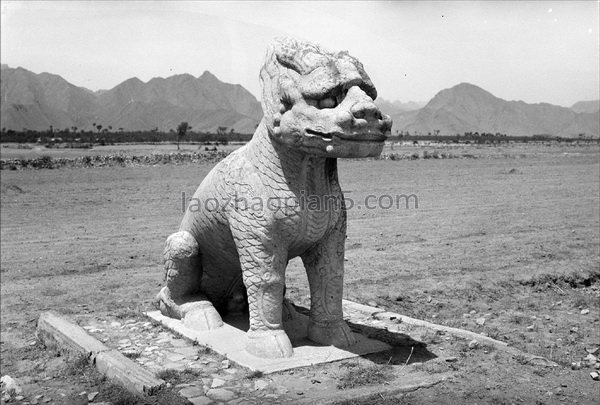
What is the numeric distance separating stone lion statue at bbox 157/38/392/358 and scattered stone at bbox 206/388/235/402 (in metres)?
0.59

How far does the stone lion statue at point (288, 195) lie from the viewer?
15.4 feet

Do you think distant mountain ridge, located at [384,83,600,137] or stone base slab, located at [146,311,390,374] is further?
distant mountain ridge, located at [384,83,600,137]

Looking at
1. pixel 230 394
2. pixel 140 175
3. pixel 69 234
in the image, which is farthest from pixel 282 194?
pixel 140 175

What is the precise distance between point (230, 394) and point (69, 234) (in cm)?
891

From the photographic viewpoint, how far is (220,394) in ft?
15.2

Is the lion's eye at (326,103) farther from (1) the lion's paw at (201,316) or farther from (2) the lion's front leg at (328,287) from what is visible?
(1) the lion's paw at (201,316)

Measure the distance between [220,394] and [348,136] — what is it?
205cm

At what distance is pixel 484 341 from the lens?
5.91m

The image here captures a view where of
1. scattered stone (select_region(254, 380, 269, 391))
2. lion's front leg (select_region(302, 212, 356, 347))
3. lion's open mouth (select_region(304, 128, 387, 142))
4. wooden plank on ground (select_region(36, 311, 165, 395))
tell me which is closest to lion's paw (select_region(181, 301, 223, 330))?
wooden plank on ground (select_region(36, 311, 165, 395))

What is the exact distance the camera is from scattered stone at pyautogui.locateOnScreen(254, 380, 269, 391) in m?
4.71

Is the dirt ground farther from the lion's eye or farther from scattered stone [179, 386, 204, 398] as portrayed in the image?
the lion's eye

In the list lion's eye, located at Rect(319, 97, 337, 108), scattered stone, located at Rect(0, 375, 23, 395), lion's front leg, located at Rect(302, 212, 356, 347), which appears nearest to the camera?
lion's eye, located at Rect(319, 97, 337, 108)

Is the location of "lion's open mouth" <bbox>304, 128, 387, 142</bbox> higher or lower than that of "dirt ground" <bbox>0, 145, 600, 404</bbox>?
higher

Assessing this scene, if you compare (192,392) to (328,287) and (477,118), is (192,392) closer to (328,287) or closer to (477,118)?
(328,287)
